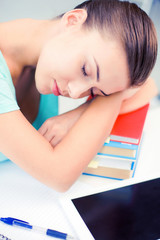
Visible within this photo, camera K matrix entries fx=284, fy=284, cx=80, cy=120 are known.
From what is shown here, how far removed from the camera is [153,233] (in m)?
0.53

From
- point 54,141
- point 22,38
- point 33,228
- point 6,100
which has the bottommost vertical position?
point 33,228

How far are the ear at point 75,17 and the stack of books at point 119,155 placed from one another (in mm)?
268

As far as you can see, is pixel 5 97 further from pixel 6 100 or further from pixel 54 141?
pixel 54 141

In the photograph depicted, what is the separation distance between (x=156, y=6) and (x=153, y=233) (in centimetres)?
67

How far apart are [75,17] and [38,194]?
0.41 m

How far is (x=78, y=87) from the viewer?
63 cm

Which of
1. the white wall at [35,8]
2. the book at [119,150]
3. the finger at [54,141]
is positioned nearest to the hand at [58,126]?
the finger at [54,141]

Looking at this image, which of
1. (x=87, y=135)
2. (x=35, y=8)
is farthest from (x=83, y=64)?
(x=35, y=8)

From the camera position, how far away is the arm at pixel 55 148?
0.56 m

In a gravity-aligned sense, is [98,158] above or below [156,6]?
below

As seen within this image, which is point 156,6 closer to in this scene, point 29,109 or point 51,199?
point 29,109

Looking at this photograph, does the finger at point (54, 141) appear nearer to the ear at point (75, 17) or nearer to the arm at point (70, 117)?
the arm at point (70, 117)

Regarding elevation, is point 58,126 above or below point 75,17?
below

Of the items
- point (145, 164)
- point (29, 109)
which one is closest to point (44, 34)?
point (29, 109)
